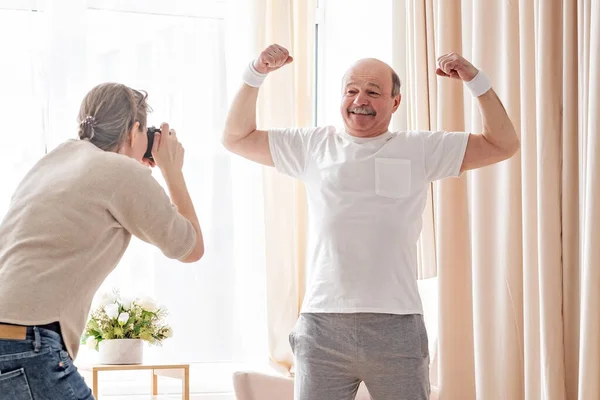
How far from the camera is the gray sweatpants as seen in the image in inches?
79.0

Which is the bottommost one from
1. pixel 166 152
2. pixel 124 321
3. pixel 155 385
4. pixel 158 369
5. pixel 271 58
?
pixel 155 385

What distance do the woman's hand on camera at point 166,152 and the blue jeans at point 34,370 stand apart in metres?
0.51

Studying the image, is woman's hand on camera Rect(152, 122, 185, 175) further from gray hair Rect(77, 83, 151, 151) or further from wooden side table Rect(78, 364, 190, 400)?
wooden side table Rect(78, 364, 190, 400)

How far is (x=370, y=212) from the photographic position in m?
2.11

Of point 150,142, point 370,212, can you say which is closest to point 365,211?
point 370,212

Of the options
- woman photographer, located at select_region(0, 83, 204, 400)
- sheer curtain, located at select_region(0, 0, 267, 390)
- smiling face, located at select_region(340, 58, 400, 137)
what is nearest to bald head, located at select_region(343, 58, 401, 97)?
smiling face, located at select_region(340, 58, 400, 137)

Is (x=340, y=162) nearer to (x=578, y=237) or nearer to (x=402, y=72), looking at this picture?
(x=578, y=237)

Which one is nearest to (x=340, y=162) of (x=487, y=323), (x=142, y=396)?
(x=487, y=323)

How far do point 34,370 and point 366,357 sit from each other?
2.58 ft

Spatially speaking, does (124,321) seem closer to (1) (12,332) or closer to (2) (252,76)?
(2) (252,76)

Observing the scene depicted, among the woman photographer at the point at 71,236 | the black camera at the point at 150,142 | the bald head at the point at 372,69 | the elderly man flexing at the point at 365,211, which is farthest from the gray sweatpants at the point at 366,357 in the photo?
the bald head at the point at 372,69

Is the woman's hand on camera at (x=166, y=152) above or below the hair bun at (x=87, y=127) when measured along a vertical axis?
below

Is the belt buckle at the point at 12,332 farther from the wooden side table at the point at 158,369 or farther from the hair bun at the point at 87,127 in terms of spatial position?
the wooden side table at the point at 158,369

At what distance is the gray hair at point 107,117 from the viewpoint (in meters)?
1.79
